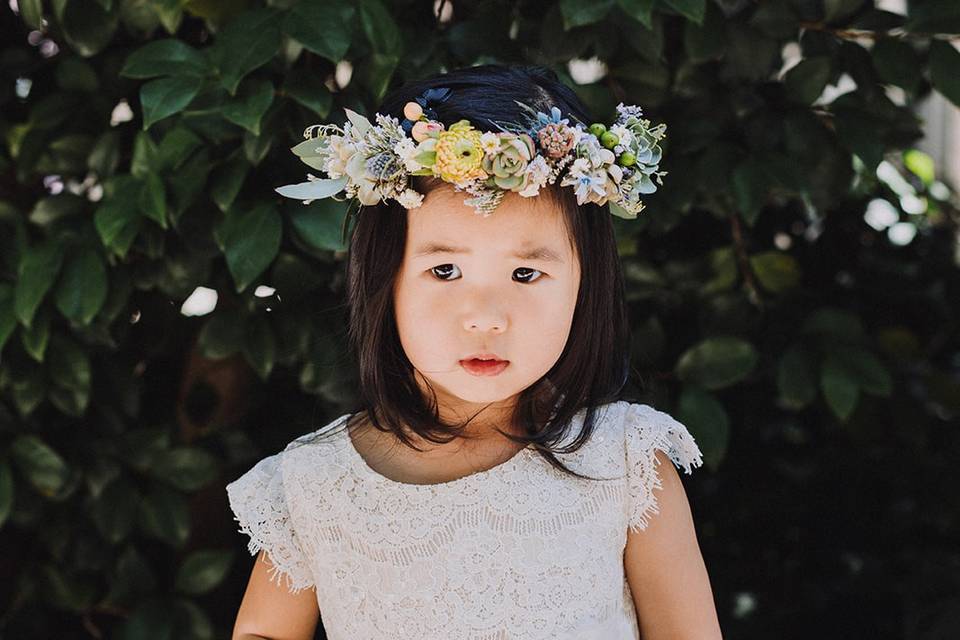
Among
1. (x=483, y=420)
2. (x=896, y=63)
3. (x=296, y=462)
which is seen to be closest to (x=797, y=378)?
(x=896, y=63)

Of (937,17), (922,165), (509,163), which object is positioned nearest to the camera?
(509,163)

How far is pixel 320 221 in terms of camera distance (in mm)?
1848

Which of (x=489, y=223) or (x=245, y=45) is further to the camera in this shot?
(x=245, y=45)

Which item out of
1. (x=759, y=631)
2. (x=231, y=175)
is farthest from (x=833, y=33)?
(x=759, y=631)

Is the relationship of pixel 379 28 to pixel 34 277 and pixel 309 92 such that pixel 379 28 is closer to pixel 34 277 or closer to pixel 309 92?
pixel 309 92

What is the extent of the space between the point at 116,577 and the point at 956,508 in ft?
5.53

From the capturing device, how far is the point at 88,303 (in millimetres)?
1945

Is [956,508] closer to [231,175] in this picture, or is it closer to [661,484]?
[661,484]

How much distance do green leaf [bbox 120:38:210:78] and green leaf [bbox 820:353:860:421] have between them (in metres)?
1.08

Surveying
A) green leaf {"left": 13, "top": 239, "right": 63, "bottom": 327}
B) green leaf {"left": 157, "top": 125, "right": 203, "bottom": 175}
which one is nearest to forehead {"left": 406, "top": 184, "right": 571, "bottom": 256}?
green leaf {"left": 157, "top": 125, "right": 203, "bottom": 175}

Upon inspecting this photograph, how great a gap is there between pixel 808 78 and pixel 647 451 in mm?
721

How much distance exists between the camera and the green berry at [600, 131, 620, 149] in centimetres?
154

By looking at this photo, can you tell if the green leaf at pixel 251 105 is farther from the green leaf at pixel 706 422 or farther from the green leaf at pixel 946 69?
the green leaf at pixel 946 69

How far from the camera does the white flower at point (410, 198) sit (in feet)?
4.91
